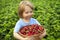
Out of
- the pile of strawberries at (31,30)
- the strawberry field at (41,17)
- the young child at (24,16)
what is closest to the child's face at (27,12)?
the young child at (24,16)

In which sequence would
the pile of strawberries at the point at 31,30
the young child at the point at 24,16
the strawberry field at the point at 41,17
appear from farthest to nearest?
the strawberry field at the point at 41,17
the young child at the point at 24,16
the pile of strawberries at the point at 31,30

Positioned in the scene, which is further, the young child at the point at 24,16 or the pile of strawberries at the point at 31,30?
the young child at the point at 24,16

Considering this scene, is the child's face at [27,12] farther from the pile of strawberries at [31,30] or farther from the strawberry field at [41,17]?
the strawberry field at [41,17]

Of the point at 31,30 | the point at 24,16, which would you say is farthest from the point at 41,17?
the point at 31,30

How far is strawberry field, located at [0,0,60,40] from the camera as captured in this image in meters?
6.09

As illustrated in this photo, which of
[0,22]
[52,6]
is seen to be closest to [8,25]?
[0,22]

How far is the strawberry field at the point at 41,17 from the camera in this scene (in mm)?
6094

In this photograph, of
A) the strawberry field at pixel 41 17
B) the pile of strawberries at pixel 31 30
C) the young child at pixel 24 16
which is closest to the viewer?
the pile of strawberries at pixel 31 30

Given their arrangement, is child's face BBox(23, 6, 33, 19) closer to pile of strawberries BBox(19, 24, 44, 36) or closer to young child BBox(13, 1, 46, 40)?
young child BBox(13, 1, 46, 40)

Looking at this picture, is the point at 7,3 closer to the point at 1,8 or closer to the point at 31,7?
the point at 1,8

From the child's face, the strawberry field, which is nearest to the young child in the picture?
the child's face

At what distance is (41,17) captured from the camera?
6.71 meters

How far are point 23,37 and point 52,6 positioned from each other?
3.80 meters

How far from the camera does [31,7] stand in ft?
13.8
